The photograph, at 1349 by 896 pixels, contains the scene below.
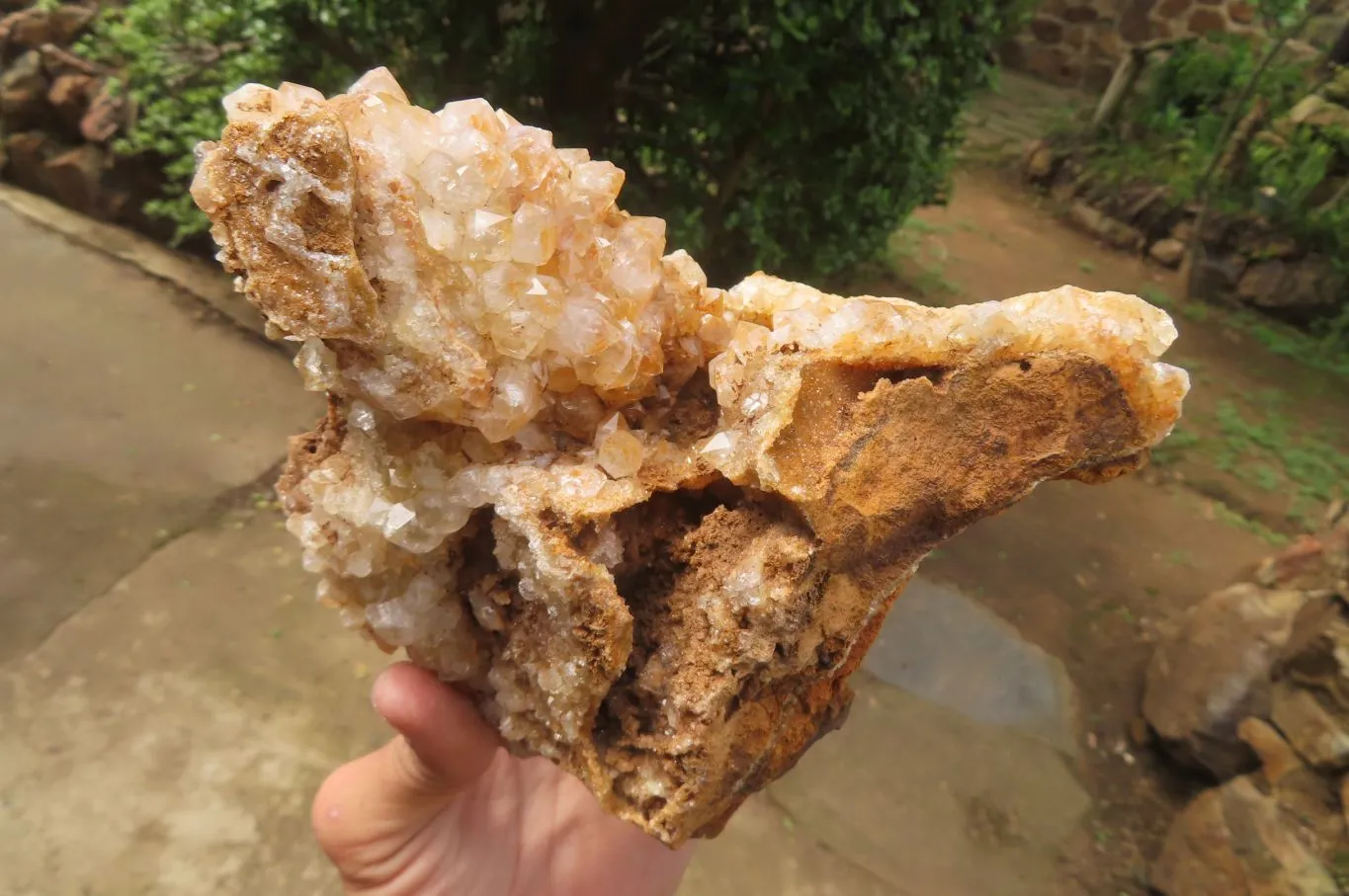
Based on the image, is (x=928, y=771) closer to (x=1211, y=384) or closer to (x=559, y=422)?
(x=559, y=422)

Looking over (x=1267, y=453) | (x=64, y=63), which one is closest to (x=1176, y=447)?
(x=1267, y=453)

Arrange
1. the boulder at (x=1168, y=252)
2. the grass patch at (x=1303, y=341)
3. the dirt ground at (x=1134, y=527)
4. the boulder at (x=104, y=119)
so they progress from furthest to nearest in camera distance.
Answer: the boulder at (x=1168, y=252)
the grass patch at (x=1303, y=341)
the boulder at (x=104, y=119)
the dirt ground at (x=1134, y=527)

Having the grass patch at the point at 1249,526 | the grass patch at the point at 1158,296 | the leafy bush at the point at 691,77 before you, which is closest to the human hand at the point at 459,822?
the leafy bush at the point at 691,77

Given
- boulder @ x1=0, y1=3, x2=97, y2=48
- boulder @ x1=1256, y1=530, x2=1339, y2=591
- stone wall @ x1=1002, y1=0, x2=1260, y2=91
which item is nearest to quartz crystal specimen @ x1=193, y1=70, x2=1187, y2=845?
boulder @ x1=1256, y1=530, x2=1339, y2=591

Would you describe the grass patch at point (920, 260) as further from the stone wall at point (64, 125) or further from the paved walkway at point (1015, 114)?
the stone wall at point (64, 125)

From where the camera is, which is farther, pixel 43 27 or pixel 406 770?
pixel 43 27

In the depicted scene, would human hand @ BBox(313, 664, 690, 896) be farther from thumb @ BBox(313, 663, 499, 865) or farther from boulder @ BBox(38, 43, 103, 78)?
boulder @ BBox(38, 43, 103, 78)

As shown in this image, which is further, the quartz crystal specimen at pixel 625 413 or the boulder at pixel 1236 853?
the boulder at pixel 1236 853

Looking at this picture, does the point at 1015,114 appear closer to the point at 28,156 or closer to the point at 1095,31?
the point at 1095,31
